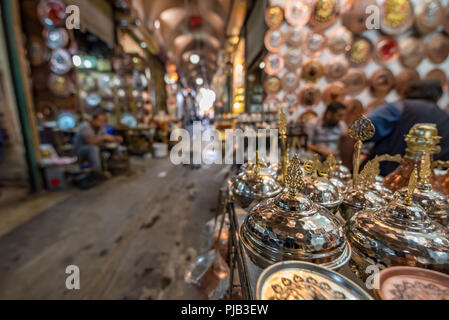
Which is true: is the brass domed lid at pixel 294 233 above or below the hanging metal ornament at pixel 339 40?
below

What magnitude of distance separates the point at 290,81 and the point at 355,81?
143cm

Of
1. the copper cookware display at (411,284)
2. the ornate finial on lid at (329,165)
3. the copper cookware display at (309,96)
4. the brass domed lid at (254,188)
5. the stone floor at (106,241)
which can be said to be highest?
the copper cookware display at (309,96)

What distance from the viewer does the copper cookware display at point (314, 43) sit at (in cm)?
446

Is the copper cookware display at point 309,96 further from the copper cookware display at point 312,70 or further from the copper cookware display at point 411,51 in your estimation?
the copper cookware display at point 411,51

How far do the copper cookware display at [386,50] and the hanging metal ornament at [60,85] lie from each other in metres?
7.99

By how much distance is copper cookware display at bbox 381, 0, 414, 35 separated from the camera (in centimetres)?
401

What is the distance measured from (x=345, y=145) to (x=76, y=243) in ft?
10.8

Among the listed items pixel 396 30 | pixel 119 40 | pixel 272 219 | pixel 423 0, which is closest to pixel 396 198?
pixel 272 219

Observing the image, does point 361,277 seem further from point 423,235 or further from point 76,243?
point 76,243

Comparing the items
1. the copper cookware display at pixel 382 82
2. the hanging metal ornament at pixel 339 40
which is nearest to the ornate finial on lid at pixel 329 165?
the hanging metal ornament at pixel 339 40

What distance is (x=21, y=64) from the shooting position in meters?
3.75

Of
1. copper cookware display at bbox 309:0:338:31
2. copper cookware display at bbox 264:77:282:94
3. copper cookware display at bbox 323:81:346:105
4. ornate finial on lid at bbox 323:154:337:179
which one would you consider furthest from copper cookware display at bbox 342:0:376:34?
ornate finial on lid at bbox 323:154:337:179

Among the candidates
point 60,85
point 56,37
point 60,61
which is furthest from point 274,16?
point 60,85

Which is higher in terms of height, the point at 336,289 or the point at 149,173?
the point at 336,289
